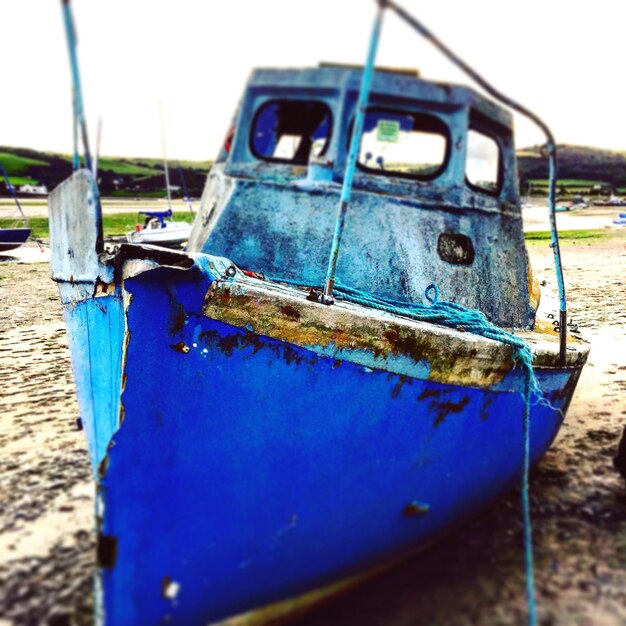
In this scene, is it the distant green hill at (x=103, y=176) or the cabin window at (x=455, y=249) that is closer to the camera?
the cabin window at (x=455, y=249)

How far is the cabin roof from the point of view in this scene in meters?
3.40

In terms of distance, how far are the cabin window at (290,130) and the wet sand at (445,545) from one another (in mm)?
2634

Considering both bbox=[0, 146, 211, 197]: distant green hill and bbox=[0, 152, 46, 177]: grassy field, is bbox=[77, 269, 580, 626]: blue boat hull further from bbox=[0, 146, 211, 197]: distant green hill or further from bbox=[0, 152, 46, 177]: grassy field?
bbox=[0, 152, 46, 177]: grassy field

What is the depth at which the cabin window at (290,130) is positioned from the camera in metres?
3.59

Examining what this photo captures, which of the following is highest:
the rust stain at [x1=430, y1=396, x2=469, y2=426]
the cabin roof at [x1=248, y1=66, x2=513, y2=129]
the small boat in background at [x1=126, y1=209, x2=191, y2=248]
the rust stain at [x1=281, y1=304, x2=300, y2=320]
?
the cabin roof at [x1=248, y1=66, x2=513, y2=129]

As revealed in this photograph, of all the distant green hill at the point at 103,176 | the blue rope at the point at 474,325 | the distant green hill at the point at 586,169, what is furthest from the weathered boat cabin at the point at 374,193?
the distant green hill at the point at 586,169

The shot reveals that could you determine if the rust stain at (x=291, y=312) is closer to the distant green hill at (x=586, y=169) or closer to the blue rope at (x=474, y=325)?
the blue rope at (x=474, y=325)

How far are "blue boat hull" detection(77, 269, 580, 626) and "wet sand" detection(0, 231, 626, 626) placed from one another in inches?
18.8

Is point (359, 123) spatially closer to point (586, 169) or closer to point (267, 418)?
point (267, 418)

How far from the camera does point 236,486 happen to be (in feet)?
7.47

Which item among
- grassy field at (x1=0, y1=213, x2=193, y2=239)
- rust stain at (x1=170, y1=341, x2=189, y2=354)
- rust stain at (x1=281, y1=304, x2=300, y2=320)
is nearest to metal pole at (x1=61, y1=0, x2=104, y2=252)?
rust stain at (x1=170, y1=341, x2=189, y2=354)

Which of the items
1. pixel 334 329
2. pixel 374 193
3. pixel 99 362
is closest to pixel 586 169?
pixel 374 193

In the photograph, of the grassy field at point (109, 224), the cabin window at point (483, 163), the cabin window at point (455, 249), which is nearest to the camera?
the cabin window at point (455, 249)

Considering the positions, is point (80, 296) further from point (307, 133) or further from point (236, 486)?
point (307, 133)
